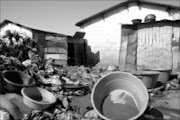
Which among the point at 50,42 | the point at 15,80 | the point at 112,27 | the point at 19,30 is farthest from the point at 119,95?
the point at 19,30

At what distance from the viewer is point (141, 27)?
866 cm

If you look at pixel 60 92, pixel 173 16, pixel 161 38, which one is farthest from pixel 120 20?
pixel 60 92

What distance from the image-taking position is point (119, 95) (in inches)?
150

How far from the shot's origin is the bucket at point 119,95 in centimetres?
344

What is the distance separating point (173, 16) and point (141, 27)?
377 cm

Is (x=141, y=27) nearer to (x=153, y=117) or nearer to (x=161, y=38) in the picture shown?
(x=161, y=38)

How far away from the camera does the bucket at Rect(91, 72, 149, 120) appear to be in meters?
3.44

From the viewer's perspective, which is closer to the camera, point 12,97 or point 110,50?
point 12,97

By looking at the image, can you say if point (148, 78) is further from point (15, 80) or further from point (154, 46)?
point (15, 80)

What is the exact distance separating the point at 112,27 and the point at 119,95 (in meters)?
8.90

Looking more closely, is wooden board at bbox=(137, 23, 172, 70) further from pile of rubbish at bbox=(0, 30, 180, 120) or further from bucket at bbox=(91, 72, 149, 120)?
bucket at bbox=(91, 72, 149, 120)

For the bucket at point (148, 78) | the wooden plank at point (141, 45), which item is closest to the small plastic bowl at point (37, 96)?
the bucket at point (148, 78)

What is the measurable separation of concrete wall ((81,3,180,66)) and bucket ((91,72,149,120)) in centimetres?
754

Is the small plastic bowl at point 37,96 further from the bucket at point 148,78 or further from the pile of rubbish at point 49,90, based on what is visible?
the bucket at point 148,78
